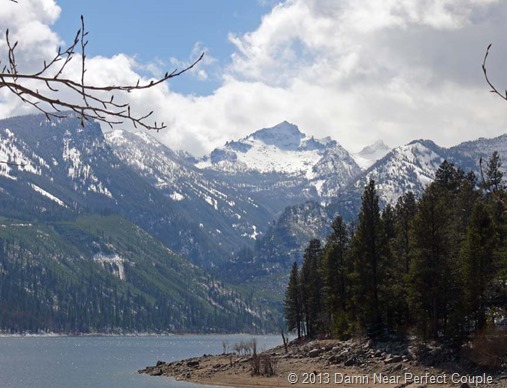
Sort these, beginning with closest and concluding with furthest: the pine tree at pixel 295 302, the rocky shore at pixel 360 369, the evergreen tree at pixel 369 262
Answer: the rocky shore at pixel 360 369 < the evergreen tree at pixel 369 262 < the pine tree at pixel 295 302

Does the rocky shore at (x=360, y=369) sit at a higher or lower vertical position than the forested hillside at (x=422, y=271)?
lower

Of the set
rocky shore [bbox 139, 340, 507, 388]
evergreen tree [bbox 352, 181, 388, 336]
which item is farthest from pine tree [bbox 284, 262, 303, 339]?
evergreen tree [bbox 352, 181, 388, 336]

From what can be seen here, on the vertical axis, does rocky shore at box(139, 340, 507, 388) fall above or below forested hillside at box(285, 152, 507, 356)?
below

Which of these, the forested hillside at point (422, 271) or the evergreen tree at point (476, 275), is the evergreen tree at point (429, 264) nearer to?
the forested hillside at point (422, 271)

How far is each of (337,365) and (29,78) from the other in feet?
210

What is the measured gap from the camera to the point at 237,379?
79812mm

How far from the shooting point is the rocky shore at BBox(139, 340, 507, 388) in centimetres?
5378

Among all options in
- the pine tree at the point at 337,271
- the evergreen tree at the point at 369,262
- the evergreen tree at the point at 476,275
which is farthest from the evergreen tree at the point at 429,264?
the pine tree at the point at 337,271

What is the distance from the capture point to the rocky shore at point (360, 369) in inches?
2117

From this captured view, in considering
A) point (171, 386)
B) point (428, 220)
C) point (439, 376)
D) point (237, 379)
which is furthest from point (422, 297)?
point (171, 386)

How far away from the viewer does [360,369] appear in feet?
209

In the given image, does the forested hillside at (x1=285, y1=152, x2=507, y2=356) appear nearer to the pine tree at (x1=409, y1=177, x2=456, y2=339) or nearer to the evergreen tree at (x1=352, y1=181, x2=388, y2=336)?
the pine tree at (x1=409, y1=177, x2=456, y2=339)

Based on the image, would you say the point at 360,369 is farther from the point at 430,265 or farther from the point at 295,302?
the point at 295,302

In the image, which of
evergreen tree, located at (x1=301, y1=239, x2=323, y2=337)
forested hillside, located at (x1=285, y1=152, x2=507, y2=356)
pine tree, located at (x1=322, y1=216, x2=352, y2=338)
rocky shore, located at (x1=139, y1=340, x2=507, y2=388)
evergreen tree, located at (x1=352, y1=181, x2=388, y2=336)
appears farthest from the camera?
evergreen tree, located at (x1=301, y1=239, x2=323, y2=337)
